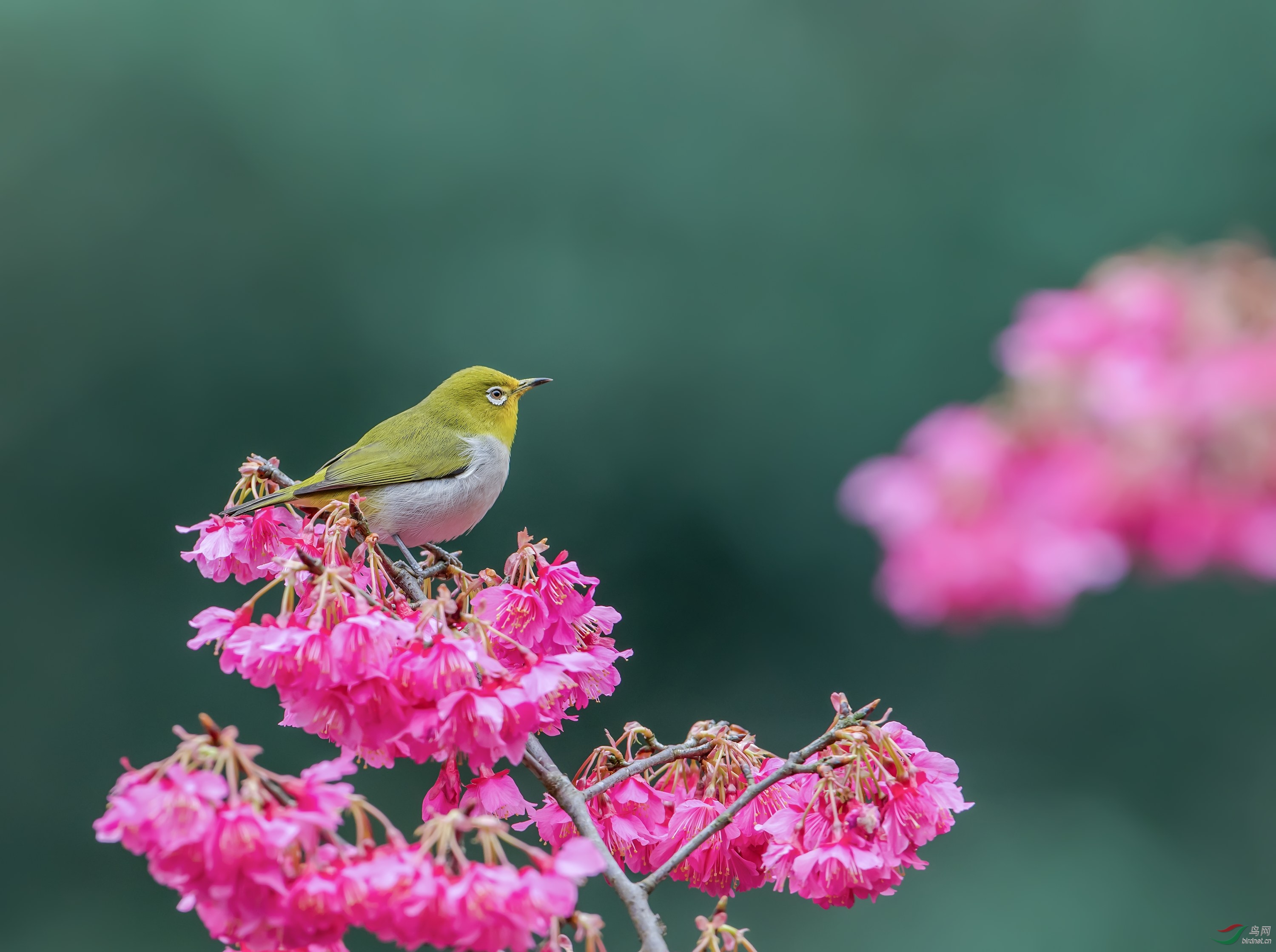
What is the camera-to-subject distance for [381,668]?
34.2 inches

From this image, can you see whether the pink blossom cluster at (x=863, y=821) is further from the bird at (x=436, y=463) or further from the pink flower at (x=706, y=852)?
the bird at (x=436, y=463)

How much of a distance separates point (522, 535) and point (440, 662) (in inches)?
9.9

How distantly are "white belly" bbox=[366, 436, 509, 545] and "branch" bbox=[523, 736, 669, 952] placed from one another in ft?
2.22

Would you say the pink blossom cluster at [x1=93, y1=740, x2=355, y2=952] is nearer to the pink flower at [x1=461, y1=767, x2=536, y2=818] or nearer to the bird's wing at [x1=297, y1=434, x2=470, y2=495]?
the pink flower at [x1=461, y1=767, x2=536, y2=818]

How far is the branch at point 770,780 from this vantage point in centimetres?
97

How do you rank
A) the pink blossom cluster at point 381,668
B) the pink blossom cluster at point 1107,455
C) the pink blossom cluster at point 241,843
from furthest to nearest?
the pink blossom cluster at point 381,668
the pink blossom cluster at point 241,843
the pink blossom cluster at point 1107,455

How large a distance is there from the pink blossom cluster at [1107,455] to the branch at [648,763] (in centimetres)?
60

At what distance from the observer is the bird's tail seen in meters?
1.22

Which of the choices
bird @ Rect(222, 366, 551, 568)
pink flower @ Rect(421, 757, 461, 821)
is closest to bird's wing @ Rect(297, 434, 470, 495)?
bird @ Rect(222, 366, 551, 568)

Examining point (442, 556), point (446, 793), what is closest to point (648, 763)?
point (446, 793)

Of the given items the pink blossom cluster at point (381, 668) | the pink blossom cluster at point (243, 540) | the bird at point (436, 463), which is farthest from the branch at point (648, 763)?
the bird at point (436, 463)

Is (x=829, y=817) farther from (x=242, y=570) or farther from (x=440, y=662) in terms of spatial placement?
(x=242, y=570)

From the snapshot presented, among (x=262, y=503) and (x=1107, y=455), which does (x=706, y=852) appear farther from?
(x=1107, y=455)

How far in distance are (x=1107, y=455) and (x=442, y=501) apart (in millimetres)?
1363
